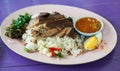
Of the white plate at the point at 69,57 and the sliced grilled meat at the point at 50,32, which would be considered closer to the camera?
the white plate at the point at 69,57

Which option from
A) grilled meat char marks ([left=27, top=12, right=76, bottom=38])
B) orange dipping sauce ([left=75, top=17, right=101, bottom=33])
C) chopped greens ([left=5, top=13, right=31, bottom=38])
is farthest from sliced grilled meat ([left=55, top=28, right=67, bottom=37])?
chopped greens ([left=5, top=13, right=31, bottom=38])

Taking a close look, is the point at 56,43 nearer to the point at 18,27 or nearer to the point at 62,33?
the point at 62,33

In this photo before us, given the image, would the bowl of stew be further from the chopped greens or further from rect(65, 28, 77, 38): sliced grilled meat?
the chopped greens

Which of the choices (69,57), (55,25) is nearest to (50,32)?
(55,25)

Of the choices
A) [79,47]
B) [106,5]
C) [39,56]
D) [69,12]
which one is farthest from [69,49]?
[106,5]

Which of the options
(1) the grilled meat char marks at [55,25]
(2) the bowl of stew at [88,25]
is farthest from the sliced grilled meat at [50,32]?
(2) the bowl of stew at [88,25]

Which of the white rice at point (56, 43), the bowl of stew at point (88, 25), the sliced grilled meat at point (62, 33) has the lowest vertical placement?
the white rice at point (56, 43)

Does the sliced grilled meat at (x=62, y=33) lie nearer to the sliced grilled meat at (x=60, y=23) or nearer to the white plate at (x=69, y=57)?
the sliced grilled meat at (x=60, y=23)
